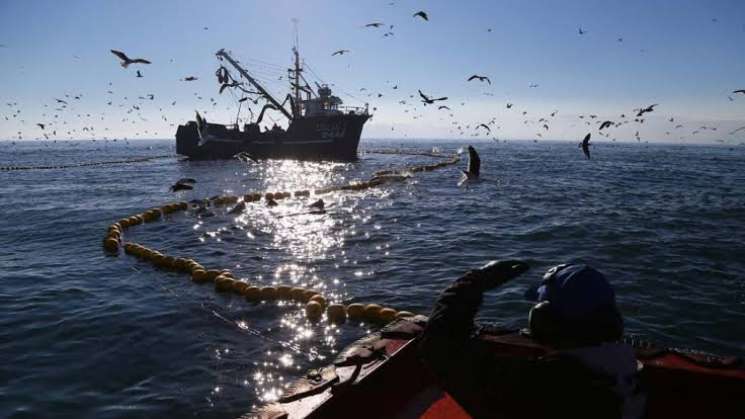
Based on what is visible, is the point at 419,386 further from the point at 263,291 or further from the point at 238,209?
the point at 238,209

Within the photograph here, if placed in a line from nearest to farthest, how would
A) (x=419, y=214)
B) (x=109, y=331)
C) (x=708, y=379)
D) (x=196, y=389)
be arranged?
1. (x=708, y=379)
2. (x=196, y=389)
3. (x=109, y=331)
4. (x=419, y=214)

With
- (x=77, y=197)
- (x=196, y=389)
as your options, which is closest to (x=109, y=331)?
(x=196, y=389)

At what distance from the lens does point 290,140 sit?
188 ft

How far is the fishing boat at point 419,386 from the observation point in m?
A: 3.90

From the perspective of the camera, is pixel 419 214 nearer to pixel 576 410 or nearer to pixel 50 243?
pixel 50 243

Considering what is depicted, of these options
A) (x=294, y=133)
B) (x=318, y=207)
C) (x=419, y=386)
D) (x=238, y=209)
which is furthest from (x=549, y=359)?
(x=294, y=133)

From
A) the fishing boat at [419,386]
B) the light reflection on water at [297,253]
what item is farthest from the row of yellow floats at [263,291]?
the fishing boat at [419,386]

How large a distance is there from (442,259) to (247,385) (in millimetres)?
7242

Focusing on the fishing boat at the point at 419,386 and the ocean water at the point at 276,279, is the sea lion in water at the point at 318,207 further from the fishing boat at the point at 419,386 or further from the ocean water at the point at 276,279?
the fishing boat at the point at 419,386

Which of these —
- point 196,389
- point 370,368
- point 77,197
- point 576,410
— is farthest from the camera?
point 77,197

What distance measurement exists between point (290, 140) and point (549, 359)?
57.0 m

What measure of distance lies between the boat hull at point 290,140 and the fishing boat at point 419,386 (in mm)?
50628

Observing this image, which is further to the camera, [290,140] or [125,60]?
[290,140]

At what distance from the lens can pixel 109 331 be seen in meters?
8.56
